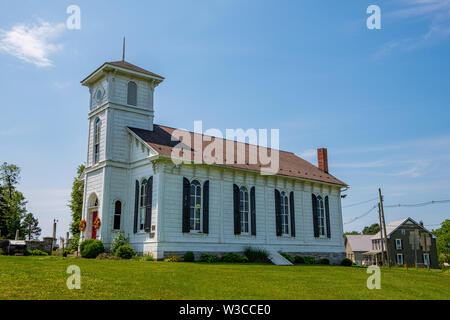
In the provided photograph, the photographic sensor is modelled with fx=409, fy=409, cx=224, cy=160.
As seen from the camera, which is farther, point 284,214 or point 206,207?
point 284,214

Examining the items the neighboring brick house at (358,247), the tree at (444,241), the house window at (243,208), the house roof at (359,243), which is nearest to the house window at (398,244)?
the neighboring brick house at (358,247)

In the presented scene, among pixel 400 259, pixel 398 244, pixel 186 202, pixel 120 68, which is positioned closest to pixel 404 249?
pixel 398 244

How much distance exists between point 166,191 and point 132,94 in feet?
28.4

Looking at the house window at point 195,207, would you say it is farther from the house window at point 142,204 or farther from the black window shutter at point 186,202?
the house window at point 142,204

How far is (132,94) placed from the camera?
2970 cm

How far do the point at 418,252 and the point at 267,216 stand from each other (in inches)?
1842

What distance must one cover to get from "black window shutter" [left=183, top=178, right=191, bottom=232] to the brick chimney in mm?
17810

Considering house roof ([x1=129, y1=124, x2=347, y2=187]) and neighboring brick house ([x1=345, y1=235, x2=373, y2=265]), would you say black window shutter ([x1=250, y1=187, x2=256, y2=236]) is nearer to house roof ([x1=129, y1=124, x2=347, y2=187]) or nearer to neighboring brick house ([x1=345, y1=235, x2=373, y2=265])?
house roof ([x1=129, y1=124, x2=347, y2=187])

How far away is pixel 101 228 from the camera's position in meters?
26.6

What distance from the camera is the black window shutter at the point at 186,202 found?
2562 centimetres

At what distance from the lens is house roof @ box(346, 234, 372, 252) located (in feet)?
258

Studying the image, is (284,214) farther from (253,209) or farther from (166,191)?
(166,191)

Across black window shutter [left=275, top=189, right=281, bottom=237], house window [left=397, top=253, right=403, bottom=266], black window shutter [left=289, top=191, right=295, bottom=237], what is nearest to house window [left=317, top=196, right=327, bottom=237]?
black window shutter [left=289, top=191, right=295, bottom=237]

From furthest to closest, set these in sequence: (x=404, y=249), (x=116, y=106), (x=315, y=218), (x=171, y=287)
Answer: (x=404, y=249) < (x=315, y=218) < (x=116, y=106) < (x=171, y=287)
